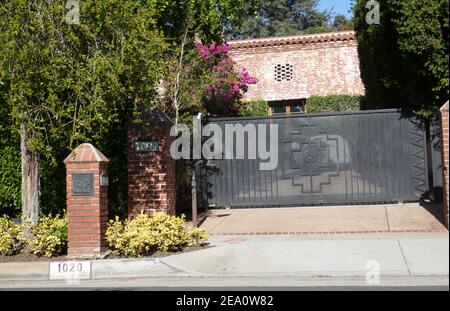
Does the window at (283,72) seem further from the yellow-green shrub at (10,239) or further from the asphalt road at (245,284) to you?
the asphalt road at (245,284)

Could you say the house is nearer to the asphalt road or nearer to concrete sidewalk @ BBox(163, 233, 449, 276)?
concrete sidewalk @ BBox(163, 233, 449, 276)

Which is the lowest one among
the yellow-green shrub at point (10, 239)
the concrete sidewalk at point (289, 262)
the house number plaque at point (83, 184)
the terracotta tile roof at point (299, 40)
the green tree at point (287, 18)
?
the concrete sidewalk at point (289, 262)

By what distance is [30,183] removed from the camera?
9508 mm

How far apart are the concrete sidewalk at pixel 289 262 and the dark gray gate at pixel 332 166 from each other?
3.49 meters

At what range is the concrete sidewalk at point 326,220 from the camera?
10289 mm

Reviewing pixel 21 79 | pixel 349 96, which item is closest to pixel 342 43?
pixel 349 96

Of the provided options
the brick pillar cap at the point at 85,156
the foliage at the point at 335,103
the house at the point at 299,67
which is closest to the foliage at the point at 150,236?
the brick pillar cap at the point at 85,156

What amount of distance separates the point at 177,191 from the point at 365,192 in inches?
173

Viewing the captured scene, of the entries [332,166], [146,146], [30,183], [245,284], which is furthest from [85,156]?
[332,166]

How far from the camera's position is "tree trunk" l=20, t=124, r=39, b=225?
31.0 ft

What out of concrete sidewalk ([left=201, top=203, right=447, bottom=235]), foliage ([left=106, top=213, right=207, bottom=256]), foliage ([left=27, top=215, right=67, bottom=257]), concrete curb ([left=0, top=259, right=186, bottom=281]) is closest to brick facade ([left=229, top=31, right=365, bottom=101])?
concrete sidewalk ([left=201, top=203, right=447, bottom=235])

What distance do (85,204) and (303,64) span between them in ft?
50.6

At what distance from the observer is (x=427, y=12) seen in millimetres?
10148

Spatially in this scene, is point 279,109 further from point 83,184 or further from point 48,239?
point 48,239
